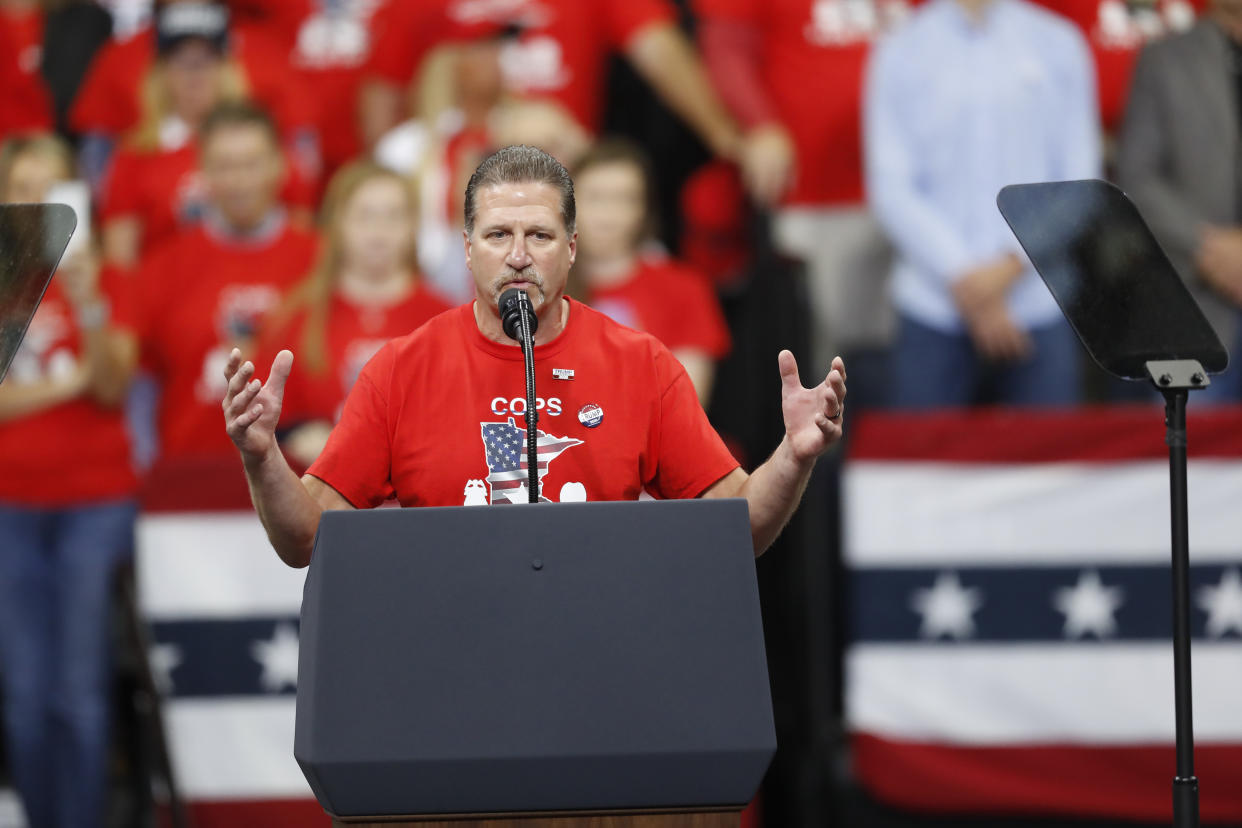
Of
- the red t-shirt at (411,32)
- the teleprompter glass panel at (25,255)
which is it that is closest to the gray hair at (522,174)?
the teleprompter glass panel at (25,255)

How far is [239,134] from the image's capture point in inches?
226

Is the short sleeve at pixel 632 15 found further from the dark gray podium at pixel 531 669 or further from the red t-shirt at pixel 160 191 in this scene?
the dark gray podium at pixel 531 669

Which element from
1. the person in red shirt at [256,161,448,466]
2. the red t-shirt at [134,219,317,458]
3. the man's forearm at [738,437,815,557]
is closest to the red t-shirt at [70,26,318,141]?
the red t-shirt at [134,219,317,458]

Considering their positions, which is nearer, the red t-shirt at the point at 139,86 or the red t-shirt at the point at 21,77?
the red t-shirt at the point at 139,86

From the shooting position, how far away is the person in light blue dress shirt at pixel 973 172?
5324mm

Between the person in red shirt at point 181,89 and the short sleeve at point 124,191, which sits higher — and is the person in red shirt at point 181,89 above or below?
above

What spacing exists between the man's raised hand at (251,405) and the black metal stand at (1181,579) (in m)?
1.54

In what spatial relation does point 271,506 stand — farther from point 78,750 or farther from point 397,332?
point 78,750

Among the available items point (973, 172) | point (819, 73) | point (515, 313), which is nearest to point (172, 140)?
point (819, 73)

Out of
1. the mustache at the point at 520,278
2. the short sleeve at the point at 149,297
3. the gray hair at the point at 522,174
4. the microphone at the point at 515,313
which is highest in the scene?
the gray hair at the point at 522,174

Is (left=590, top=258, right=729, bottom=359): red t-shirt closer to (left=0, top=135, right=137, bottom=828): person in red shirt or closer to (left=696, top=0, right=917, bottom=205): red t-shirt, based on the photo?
(left=696, top=0, right=917, bottom=205): red t-shirt

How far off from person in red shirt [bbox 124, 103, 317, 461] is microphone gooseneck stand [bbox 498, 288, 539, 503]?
2.89 metres

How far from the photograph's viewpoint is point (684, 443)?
308 cm

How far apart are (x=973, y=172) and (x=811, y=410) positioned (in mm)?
2807
